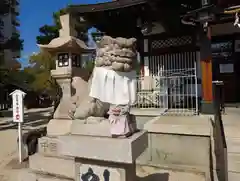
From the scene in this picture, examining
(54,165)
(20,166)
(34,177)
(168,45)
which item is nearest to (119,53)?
(54,165)

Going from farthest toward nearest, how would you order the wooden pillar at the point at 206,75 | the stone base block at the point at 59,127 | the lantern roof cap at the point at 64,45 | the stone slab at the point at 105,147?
the wooden pillar at the point at 206,75
the lantern roof cap at the point at 64,45
the stone base block at the point at 59,127
the stone slab at the point at 105,147

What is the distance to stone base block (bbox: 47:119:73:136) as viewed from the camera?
527cm

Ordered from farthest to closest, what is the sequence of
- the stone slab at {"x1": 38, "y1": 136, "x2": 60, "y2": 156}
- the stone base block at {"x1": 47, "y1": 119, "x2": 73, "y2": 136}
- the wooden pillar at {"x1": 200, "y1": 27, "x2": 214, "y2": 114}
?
the wooden pillar at {"x1": 200, "y1": 27, "x2": 214, "y2": 114}, the stone base block at {"x1": 47, "y1": 119, "x2": 73, "y2": 136}, the stone slab at {"x1": 38, "y1": 136, "x2": 60, "y2": 156}

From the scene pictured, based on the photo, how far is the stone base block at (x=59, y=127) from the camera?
5.27m

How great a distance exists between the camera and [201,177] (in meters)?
4.28

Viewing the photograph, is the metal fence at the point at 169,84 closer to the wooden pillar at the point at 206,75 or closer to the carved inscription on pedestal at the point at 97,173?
the wooden pillar at the point at 206,75

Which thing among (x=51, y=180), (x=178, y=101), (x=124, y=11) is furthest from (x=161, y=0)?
(x=51, y=180)

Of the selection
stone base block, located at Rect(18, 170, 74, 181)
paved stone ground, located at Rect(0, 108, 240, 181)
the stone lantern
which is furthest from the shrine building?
stone base block, located at Rect(18, 170, 74, 181)

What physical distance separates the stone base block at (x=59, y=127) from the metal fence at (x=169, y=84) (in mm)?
3949

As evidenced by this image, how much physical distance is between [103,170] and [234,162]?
9.65ft

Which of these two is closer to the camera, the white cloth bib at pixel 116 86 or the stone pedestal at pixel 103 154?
the stone pedestal at pixel 103 154

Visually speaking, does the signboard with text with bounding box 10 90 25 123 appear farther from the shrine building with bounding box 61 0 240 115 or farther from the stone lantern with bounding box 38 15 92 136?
the shrine building with bounding box 61 0 240 115

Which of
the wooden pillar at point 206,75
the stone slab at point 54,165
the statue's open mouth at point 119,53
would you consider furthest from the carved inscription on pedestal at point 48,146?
the wooden pillar at point 206,75

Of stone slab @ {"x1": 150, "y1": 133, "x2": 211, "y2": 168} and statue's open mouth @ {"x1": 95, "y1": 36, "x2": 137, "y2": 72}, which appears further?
stone slab @ {"x1": 150, "y1": 133, "x2": 211, "y2": 168}
